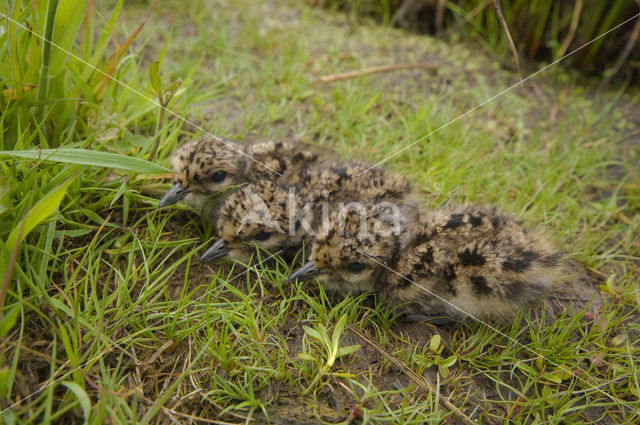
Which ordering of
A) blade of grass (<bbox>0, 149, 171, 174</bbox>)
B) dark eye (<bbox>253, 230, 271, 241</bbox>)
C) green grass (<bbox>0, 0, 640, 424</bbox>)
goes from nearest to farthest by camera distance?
1. green grass (<bbox>0, 0, 640, 424</bbox>)
2. blade of grass (<bbox>0, 149, 171, 174</bbox>)
3. dark eye (<bbox>253, 230, 271, 241</bbox>)

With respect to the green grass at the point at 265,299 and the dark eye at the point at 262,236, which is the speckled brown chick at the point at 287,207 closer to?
the dark eye at the point at 262,236

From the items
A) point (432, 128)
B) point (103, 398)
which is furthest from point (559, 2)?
point (103, 398)

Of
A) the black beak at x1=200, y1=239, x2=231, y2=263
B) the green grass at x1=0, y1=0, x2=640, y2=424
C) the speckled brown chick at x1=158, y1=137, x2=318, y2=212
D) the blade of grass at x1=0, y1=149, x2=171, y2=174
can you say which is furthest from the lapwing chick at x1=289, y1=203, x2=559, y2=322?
the blade of grass at x1=0, y1=149, x2=171, y2=174

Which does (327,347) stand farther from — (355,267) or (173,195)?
(173,195)

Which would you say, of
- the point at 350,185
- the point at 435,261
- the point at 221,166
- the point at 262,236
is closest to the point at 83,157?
A: the point at 221,166

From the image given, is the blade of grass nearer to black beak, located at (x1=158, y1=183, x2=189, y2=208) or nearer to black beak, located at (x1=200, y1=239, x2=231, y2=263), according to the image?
black beak, located at (x1=158, y1=183, x2=189, y2=208)

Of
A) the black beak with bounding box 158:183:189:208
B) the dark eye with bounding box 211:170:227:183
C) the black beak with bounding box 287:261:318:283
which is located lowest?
the black beak with bounding box 287:261:318:283
